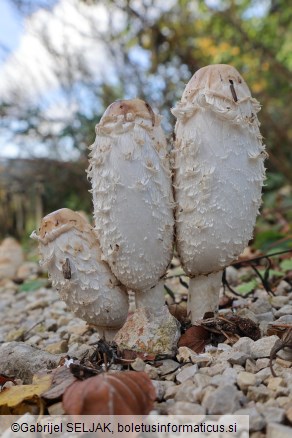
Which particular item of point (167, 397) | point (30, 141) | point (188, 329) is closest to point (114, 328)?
point (188, 329)

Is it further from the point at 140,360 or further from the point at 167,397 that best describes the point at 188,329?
the point at 167,397

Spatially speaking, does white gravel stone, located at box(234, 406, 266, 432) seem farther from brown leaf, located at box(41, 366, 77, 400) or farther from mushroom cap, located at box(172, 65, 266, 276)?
mushroom cap, located at box(172, 65, 266, 276)

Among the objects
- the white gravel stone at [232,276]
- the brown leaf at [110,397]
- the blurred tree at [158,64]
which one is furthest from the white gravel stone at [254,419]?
the blurred tree at [158,64]

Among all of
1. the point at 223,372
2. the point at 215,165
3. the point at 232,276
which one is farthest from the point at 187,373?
the point at 232,276

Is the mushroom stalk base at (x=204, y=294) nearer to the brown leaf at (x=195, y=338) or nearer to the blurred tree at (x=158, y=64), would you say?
the brown leaf at (x=195, y=338)

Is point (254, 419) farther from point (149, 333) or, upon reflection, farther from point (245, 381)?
point (149, 333)
